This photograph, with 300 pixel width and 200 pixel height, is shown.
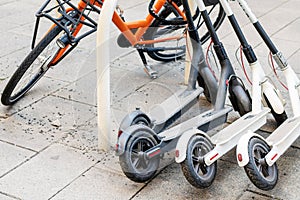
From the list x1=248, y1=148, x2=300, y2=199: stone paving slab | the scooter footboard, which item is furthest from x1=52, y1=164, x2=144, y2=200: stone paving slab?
x1=248, y1=148, x2=300, y2=199: stone paving slab

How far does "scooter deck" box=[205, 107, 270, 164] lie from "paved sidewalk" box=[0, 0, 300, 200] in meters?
0.20

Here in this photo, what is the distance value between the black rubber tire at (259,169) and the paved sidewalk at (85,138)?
0.34 feet

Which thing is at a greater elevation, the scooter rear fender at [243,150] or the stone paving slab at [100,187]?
the scooter rear fender at [243,150]

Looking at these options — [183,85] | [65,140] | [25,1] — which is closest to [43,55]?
[65,140]

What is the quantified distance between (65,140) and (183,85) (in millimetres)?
963

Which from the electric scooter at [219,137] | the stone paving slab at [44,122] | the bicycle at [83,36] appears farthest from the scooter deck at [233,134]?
the stone paving slab at [44,122]

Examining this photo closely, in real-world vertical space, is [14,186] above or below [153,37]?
below

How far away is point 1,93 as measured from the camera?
4008 mm

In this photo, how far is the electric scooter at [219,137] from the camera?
9.21 feet

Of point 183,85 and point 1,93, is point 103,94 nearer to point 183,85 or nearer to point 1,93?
point 183,85

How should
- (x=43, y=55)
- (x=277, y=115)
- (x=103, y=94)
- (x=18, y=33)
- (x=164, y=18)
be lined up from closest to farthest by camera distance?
(x=103, y=94)
(x=277, y=115)
(x=43, y=55)
(x=164, y=18)
(x=18, y=33)

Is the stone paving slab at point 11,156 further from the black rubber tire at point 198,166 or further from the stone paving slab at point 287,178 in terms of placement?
the stone paving slab at point 287,178

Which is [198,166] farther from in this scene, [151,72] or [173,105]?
[151,72]

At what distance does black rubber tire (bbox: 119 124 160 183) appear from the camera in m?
2.87
